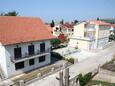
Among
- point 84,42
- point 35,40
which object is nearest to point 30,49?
point 35,40

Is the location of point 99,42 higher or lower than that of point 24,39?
lower

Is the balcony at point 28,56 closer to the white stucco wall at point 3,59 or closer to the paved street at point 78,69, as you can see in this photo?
the white stucco wall at point 3,59

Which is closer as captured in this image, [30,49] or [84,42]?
[30,49]

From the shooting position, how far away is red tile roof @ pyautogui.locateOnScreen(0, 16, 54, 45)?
2280 centimetres

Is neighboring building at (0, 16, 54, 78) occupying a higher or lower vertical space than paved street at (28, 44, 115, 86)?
higher

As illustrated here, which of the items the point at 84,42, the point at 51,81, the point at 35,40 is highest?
the point at 35,40

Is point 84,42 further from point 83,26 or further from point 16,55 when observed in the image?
point 16,55

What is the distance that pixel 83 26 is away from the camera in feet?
140

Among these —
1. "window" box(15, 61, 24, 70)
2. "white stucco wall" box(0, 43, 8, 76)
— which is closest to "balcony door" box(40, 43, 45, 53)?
"window" box(15, 61, 24, 70)

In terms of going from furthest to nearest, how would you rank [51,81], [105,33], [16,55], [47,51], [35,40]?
[105,33] → [47,51] → [35,40] → [16,55] → [51,81]

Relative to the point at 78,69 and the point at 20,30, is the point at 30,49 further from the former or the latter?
the point at 78,69

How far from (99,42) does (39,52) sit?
24669 mm

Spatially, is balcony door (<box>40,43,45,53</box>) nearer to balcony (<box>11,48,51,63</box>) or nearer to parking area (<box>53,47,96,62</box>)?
balcony (<box>11,48,51,63</box>)

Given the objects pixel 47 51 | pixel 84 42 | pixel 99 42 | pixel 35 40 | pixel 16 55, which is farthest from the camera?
pixel 99 42
